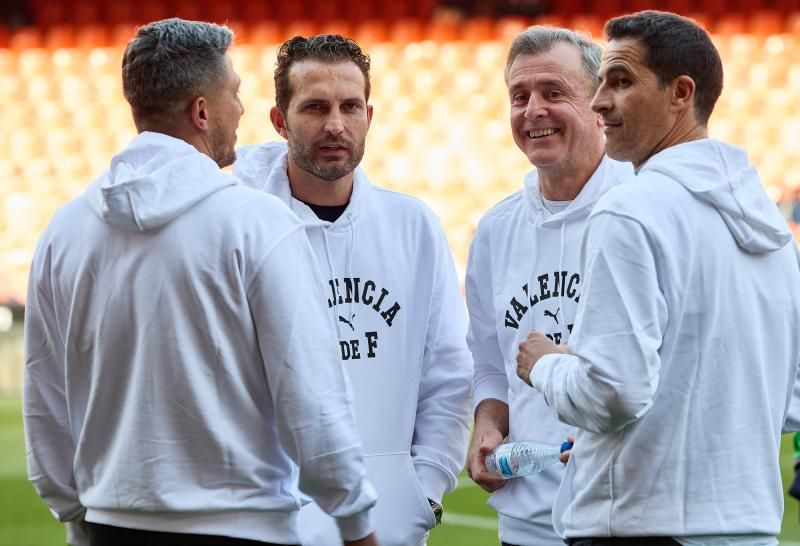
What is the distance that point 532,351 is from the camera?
93.2 inches

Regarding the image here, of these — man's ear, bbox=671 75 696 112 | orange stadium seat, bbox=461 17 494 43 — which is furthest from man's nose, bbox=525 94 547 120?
orange stadium seat, bbox=461 17 494 43

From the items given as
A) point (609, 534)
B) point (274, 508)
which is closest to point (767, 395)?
point (609, 534)

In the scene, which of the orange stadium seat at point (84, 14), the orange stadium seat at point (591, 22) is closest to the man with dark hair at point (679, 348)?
the orange stadium seat at point (591, 22)

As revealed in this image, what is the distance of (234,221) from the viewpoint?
216 centimetres

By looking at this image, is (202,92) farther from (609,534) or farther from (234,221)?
(609,534)

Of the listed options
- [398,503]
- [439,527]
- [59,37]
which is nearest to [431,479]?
Result: [398,503]

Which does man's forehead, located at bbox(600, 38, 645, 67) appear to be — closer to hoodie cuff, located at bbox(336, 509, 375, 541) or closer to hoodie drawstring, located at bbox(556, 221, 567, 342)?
hoodie drawstring, located at bbox(556, 221, 567, 342)

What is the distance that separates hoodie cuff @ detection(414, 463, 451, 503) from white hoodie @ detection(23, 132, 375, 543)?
75 centimetres

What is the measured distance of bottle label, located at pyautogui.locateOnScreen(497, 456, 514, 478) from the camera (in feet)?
9.34

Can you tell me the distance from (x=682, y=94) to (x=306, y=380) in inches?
35.2

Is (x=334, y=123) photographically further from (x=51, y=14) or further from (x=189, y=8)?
(x=51, y=14)

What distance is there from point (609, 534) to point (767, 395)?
15.3 inches

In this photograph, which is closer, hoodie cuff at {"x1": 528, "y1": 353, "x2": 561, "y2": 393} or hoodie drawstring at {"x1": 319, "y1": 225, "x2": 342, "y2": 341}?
hoodie cuff at {"x1": 528, "y1": 353, "x2": 561, "y2": 393}

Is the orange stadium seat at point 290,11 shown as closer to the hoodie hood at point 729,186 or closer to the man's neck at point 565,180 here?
the man's neck at point 565,180
